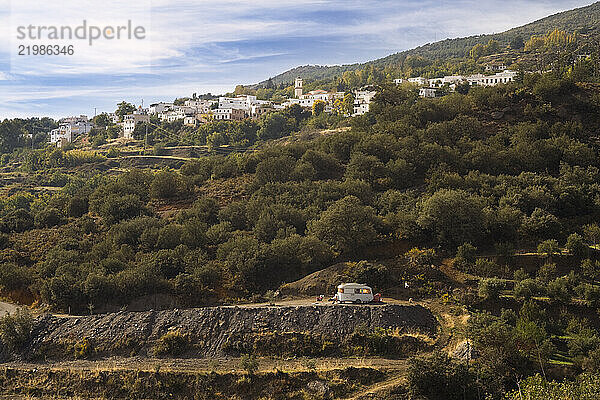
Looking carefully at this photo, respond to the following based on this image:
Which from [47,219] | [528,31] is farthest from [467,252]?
[528,31]

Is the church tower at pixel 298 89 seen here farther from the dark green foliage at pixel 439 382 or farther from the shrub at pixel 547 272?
the dark green foliage at pixel 439 382

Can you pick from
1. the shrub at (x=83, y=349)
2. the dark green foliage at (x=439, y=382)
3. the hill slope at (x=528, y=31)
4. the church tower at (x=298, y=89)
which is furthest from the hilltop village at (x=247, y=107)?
the dark green foliage at (x=439, y=382)

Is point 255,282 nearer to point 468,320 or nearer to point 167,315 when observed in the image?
point 167,315

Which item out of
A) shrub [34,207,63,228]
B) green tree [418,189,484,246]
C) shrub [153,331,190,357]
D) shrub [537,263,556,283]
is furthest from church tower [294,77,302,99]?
shrub [153,331,190,357]

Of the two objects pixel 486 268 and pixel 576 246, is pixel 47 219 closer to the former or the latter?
pixel 486 268

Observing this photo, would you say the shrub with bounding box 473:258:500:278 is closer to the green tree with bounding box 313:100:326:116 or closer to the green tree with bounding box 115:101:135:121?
the green tree with bounding box 313:100:326:116

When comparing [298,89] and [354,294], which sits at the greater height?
[298,89]
